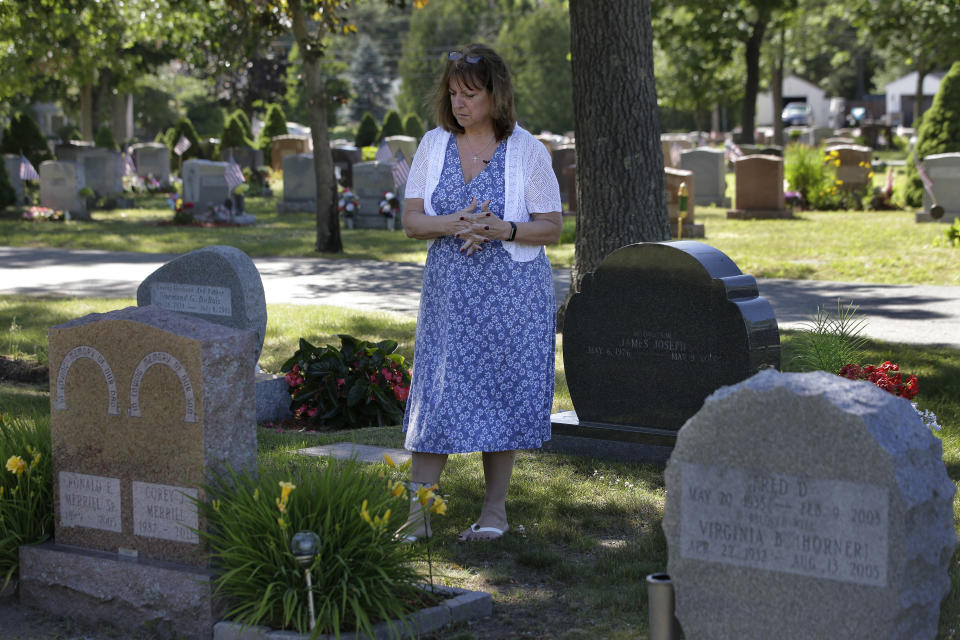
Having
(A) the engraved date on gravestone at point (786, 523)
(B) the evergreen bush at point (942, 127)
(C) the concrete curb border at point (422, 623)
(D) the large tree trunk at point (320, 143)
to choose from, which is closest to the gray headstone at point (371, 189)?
(D) the large tree trunk at point (320, 143)

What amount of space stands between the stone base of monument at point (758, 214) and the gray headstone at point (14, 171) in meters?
15.3

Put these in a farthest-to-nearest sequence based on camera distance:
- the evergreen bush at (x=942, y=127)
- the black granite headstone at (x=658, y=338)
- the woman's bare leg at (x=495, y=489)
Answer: the evergreen bush at (x=942, y=127) → the black granite headstone at (x=658, y=338) → the woman's bare leg at (x=495, y=489)

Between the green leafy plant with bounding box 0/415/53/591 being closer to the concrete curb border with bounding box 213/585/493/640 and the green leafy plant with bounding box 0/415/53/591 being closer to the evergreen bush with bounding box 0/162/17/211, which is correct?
the concrete curb border with bounding box 213/585/493/640

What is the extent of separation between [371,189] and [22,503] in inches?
693

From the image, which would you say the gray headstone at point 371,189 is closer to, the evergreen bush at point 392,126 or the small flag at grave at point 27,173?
the small flag at grave at point 27,173

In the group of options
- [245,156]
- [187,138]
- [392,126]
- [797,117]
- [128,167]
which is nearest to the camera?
[128,167]

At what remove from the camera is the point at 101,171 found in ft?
89.5

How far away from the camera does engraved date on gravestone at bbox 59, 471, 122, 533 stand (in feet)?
14.3

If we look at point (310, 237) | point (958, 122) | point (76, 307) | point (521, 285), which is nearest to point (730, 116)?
point (958, 122)

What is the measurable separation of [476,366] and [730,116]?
77513 millimetres

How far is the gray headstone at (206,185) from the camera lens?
2336cm

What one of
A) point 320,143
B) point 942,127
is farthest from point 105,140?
point 942,127

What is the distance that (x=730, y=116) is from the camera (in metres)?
79.2

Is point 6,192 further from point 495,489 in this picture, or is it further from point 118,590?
point 118,590
